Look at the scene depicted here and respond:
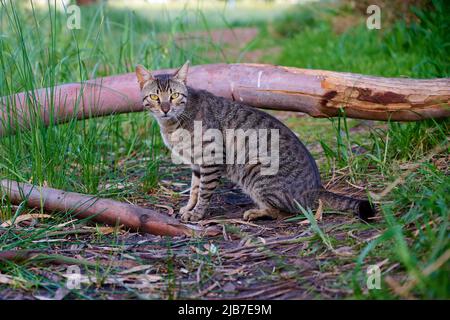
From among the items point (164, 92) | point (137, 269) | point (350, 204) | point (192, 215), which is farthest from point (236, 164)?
point (137, 269)

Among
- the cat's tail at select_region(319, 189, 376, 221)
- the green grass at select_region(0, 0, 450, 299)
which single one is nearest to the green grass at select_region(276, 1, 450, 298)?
the green grass at select_region(0, 0, 450, 299)

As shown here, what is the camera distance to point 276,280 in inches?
117

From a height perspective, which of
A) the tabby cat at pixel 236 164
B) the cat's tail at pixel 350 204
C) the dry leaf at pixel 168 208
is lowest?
the dry leaf at pixel 168 208

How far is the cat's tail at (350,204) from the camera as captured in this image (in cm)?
348

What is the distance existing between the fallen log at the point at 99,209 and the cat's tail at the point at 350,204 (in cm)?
81

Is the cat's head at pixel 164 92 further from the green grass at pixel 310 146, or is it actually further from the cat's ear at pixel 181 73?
the green grass at pixel 310 146

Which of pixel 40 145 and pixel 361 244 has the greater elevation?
pixel 40 145

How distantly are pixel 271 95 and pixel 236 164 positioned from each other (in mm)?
634

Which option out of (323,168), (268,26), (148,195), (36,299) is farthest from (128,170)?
(268,26)

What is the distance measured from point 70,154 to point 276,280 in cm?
211

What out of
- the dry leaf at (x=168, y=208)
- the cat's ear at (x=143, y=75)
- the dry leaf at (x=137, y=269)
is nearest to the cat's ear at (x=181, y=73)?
the cat's ear at (x=143, y=75)

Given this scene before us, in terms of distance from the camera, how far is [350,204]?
12.1 ft

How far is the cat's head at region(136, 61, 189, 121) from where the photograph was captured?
14.0 ft
